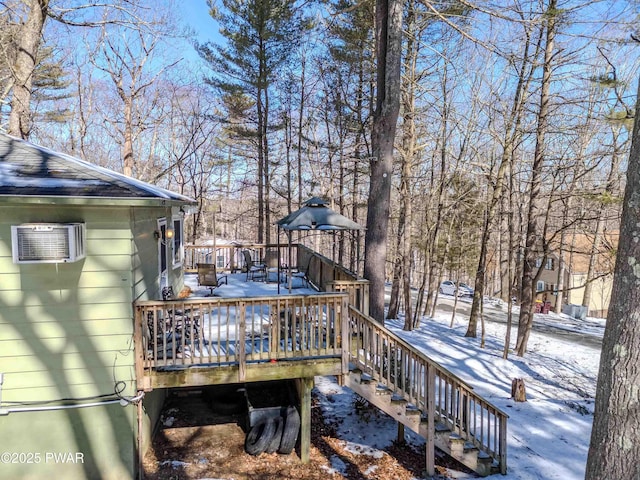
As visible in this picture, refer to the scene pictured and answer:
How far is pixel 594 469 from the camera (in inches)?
107

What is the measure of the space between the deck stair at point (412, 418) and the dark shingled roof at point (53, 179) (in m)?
3.64

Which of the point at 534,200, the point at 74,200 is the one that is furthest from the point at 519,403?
the point at 74,200

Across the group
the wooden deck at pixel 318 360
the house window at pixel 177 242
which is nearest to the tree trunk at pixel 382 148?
the wooden deck at pixel 318 360

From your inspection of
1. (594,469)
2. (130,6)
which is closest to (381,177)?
(594,469)

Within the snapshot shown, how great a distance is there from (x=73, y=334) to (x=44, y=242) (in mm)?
1192

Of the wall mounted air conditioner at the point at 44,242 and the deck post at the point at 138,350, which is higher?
the wall mounted air conditioner at the point at 44,242

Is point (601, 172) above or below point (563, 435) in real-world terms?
above

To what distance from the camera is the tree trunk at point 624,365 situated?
2.55 metres

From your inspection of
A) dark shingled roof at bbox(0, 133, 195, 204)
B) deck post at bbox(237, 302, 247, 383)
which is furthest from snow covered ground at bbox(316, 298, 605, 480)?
dark shingled roof at bbox(0, 133, 195, 204)

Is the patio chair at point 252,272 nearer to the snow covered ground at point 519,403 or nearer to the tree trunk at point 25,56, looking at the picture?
the snow covered ground at point 519,403

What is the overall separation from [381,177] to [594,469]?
5.22 meters

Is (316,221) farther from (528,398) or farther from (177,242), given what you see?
(528,398)

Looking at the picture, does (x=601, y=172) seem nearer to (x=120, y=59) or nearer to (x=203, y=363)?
(x=203, y=363)

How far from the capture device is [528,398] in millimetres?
8188
